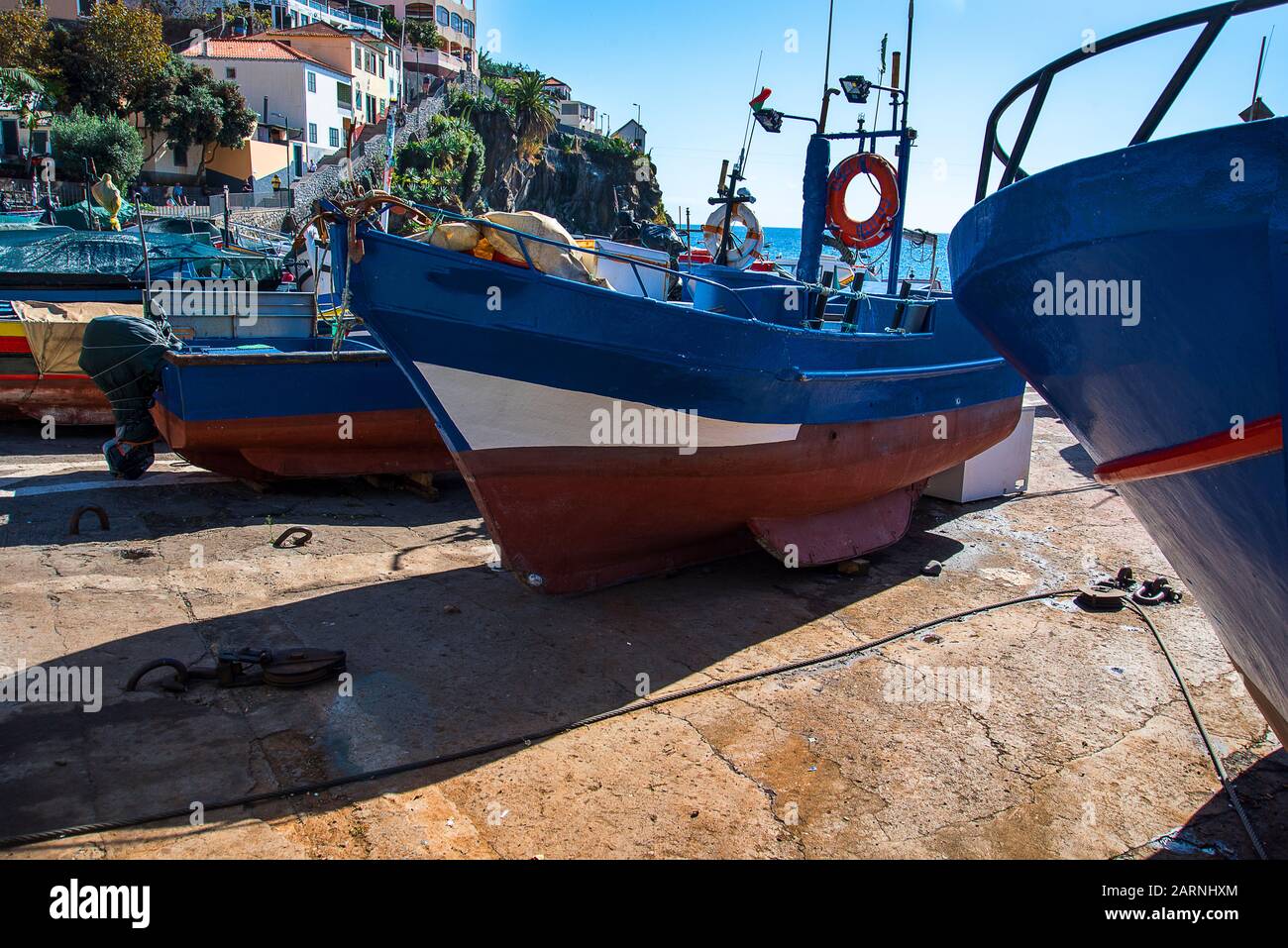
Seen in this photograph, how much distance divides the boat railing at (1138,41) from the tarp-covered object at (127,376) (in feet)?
24.7

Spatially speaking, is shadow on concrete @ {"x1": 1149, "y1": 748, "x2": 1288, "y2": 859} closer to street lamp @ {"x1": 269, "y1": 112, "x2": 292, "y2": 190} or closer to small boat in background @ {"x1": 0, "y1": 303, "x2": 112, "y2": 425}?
small boat in background @ {"x1": 0, "y1": 303, "x2": 112, "y2": 425}

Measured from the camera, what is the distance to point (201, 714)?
14.8 ft

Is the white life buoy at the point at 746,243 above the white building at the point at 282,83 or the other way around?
the other way around

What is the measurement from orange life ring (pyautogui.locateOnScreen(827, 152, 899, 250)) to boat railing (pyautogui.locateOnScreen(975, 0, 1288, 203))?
4513mm

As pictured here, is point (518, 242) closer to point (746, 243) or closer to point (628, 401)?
point (628, 401)

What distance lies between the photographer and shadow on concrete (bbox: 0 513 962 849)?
394 centimetres

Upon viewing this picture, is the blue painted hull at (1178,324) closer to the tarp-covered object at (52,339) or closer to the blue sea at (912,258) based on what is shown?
the blue sea at (912,258)

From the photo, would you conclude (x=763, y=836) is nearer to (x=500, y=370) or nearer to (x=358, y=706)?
(x=358, y=706)

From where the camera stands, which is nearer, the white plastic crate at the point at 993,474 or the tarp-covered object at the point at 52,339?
the white plastic crate at the point at 993,474

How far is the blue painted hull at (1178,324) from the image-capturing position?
8.80 feet

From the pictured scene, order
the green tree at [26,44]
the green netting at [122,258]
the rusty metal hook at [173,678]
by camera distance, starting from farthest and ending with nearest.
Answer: the green tree at [26,44]
the green netting at [122,258]
the rusty metal hook at [173,678]

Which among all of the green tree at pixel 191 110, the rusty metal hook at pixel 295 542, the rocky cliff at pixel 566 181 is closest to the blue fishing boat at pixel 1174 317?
the rusty metal hook at pixel 295 542

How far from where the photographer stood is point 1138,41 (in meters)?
3.32

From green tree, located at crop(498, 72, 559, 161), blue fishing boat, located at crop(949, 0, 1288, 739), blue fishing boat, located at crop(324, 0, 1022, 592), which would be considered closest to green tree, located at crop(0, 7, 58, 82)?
green tree, located at crop(498, 72, 559, 161)
